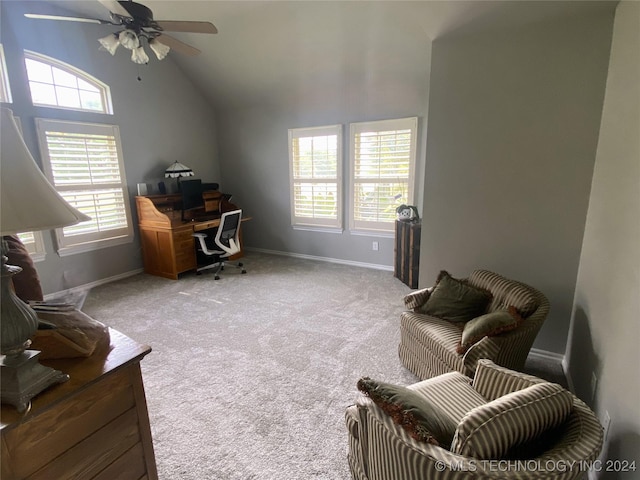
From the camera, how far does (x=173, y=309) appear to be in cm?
356

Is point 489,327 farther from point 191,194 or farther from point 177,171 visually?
point 177,171

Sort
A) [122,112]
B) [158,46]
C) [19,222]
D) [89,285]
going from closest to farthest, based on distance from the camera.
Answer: [19,222]
[158,46]
[89,285]
[122,112]

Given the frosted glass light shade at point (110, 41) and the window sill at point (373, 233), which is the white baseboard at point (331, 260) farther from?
the frosted glass light shade at point (110, 41)

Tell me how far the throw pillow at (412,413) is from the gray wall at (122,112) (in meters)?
4.30

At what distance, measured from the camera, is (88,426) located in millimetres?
1113

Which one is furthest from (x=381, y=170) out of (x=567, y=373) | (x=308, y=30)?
(x=567, y=373)

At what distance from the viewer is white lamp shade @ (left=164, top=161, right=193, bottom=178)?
481 cm

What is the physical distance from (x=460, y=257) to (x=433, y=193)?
1.99ft

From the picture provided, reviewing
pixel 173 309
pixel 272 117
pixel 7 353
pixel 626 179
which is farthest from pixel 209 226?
pixel 626 179

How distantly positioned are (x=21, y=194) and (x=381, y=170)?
4.18 meters

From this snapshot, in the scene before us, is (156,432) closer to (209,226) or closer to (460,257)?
(460,257)

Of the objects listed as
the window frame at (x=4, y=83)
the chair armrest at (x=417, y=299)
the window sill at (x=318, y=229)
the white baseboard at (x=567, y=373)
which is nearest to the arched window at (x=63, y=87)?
the window frame at (x=4, y=83)

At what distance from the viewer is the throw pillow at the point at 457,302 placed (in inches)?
89.4

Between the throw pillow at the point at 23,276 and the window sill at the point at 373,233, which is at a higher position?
the throw pillow at the point at 23,276
